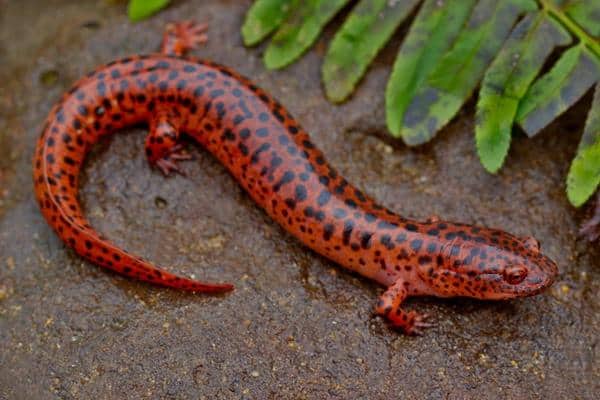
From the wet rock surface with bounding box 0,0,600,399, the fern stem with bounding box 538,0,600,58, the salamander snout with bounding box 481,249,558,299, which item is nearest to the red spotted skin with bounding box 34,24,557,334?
the salamander snout with bounding box 481,249,558,299

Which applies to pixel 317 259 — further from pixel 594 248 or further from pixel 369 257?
pixel 594 248

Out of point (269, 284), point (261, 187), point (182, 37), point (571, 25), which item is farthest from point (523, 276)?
point (182, 37)

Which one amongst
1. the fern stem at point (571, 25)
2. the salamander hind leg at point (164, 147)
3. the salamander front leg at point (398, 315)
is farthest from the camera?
the salamander hind leg at point (164, 147)

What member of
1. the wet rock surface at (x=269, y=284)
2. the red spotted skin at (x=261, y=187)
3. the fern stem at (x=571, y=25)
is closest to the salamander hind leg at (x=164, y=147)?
the red spotted skin at (x=261, y=187)

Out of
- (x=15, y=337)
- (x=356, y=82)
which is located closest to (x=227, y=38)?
(x=356, y=82)

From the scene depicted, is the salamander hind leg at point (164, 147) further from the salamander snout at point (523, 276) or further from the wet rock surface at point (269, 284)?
the salamander snout at point (523, 276)

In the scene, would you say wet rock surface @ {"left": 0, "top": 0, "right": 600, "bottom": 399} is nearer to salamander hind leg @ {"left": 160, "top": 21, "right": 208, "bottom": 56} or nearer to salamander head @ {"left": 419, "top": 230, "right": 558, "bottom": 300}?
salamander hind leg @ {"left": 160, "top": 21, "right": 208, "bottom": 56}

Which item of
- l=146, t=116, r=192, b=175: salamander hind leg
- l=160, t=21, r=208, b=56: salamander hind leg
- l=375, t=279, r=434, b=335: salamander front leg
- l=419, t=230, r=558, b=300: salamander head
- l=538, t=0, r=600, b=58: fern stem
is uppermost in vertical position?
l=538, t=0, r=600, b=58: fern stem

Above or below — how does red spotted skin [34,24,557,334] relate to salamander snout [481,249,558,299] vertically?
below
